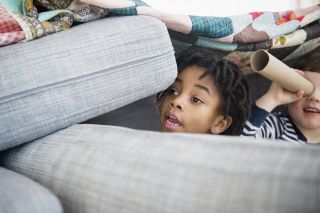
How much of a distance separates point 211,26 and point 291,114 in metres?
0.43

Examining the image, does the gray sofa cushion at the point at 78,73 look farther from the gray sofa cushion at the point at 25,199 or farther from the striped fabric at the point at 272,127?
the striped fabric at the point at 272,127

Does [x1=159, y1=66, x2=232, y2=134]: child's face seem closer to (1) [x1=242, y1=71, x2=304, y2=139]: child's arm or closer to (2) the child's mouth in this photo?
(1) [x1=242, y1=71, x2=304, y2=139]: child's arm

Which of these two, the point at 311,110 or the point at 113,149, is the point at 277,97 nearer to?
the point at 311,110

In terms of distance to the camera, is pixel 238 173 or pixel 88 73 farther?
pixel 88 73

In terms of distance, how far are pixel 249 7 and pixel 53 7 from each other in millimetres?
939

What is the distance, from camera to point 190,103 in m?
0.84

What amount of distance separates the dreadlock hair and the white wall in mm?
385

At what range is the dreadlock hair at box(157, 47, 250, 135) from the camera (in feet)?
2.84

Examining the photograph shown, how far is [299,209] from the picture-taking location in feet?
0.90

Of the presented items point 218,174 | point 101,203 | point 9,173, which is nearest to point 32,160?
point 9,173

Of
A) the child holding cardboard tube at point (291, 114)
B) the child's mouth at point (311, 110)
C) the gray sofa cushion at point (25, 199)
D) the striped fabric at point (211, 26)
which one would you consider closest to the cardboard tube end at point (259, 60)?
the striped fabric at point (211, 26)

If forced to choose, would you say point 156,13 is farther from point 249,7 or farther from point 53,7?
point 249,7

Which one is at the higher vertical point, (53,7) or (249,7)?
(53,7)

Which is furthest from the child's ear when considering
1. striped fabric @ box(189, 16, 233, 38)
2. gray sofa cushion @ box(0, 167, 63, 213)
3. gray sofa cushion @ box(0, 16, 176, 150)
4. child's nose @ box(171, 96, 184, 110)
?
gray sofa cushion @ box(0, 167, 63, 213)
